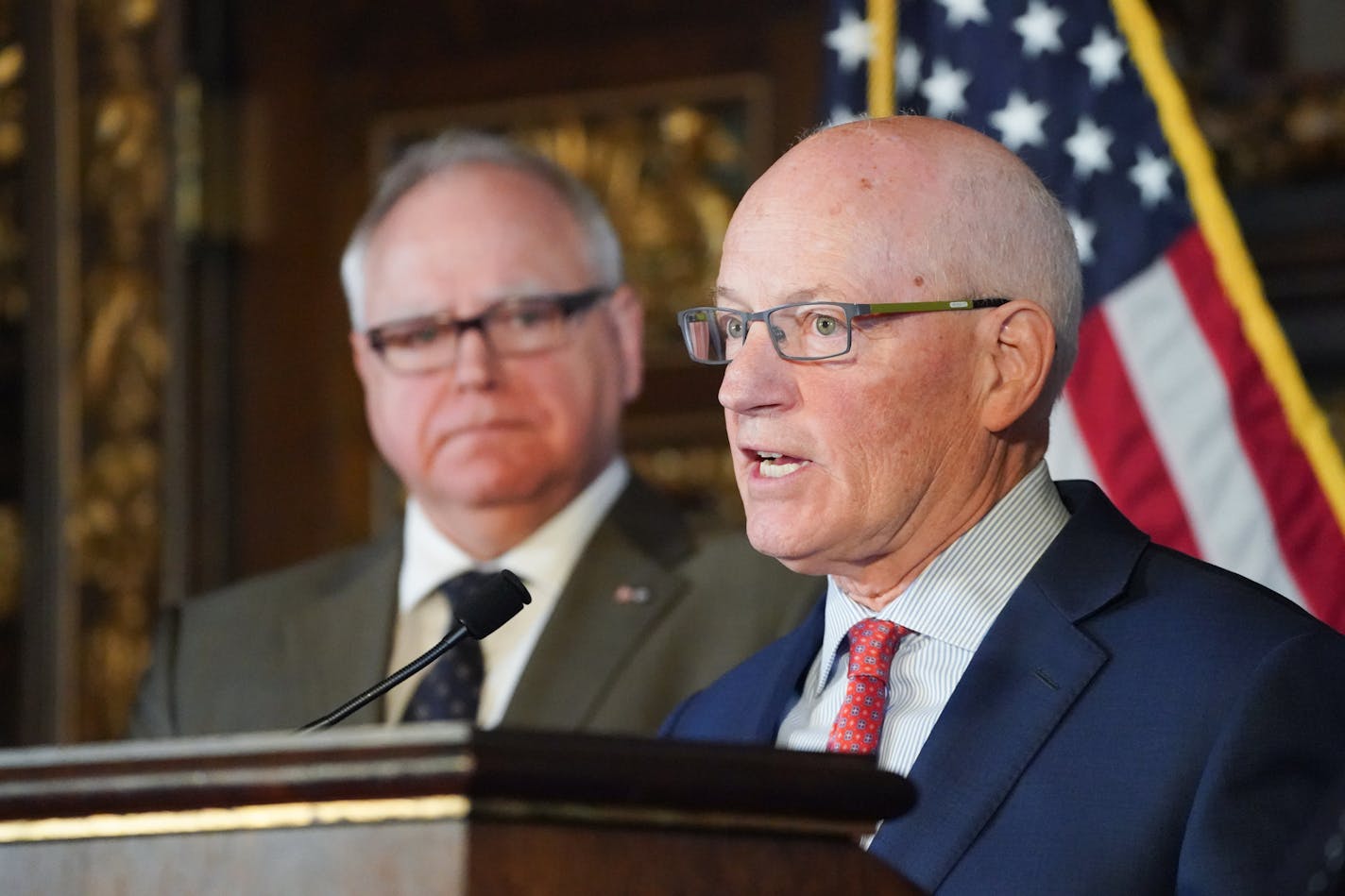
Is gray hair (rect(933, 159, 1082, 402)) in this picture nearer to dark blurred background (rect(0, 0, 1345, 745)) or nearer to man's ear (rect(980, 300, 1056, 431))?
man's ear (rect(980, 300, 1056, 431))

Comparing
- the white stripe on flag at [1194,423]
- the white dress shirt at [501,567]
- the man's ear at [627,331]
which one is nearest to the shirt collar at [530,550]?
the white dress shirt at [501,567]

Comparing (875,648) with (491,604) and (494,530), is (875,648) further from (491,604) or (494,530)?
(494,530)

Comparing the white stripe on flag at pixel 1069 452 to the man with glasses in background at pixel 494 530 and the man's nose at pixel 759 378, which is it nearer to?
the man with glasses in background at pixel 494 530

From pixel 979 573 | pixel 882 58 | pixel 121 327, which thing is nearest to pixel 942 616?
pixel 979 573

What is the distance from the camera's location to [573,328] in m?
3.23

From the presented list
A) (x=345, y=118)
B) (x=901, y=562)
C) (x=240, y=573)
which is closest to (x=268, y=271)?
(x=345, y=118)

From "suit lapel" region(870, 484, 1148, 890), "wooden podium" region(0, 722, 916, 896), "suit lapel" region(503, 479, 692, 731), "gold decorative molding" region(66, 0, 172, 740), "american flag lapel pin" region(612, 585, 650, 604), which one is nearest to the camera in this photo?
"wooden podium" region(0, 722, 916, 896)

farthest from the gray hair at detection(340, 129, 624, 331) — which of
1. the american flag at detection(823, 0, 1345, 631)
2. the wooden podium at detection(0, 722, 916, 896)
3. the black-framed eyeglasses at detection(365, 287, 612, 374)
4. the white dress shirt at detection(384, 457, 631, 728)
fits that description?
the wooden podium at detection(0, 722, 916, 896)

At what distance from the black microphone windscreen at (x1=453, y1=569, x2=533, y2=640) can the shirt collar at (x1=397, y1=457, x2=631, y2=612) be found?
124 centimetres

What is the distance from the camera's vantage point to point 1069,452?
123 inches

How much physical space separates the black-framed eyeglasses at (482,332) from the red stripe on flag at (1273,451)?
3.12ft

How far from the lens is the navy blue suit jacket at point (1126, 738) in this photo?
1.74 metres

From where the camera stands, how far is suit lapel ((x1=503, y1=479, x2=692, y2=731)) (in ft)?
9.80

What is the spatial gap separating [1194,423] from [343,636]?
51.9 inches
